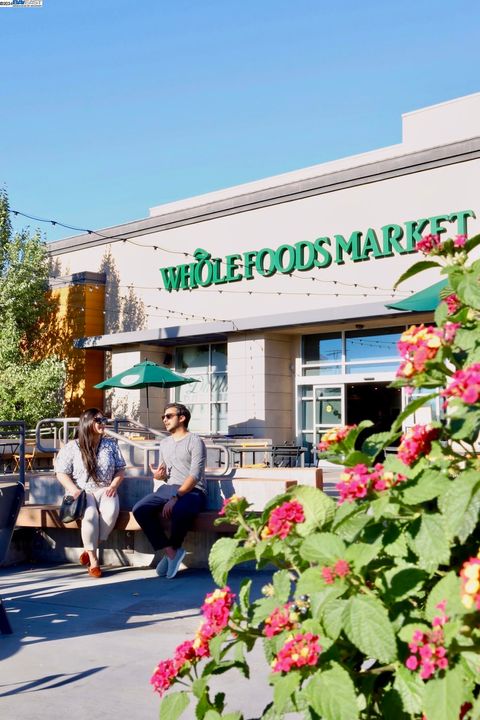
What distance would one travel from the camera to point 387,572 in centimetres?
190

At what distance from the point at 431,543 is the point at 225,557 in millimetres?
598

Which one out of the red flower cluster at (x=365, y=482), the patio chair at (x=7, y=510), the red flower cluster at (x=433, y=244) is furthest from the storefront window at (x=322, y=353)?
the red flower cluster at (x=365, y=482)

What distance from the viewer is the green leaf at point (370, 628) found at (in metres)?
1.73

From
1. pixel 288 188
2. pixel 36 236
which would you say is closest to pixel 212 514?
pixel 288 188

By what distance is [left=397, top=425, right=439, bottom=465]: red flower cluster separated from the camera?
192cm

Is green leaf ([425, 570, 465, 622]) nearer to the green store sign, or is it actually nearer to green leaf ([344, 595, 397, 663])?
green leaf ([344, 595, 397, 663])

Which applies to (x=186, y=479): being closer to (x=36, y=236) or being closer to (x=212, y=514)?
(x=212, y=514)

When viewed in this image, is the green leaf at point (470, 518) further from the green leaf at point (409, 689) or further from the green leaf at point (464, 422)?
the green leaf at point (409, 689)

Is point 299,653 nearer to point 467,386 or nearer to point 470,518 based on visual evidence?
point 470,518

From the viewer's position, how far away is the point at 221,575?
2152 mm

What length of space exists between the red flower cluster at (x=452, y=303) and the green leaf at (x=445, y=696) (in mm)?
919

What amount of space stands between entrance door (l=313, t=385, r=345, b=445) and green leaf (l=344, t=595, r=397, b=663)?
701 inches

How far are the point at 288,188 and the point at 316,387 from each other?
4602mm

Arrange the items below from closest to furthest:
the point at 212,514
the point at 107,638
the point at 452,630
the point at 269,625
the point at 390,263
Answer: the point at 452,630 → the point at 269,625 → the point at 107,638 → the point at 212,514 → the point at 390,263
